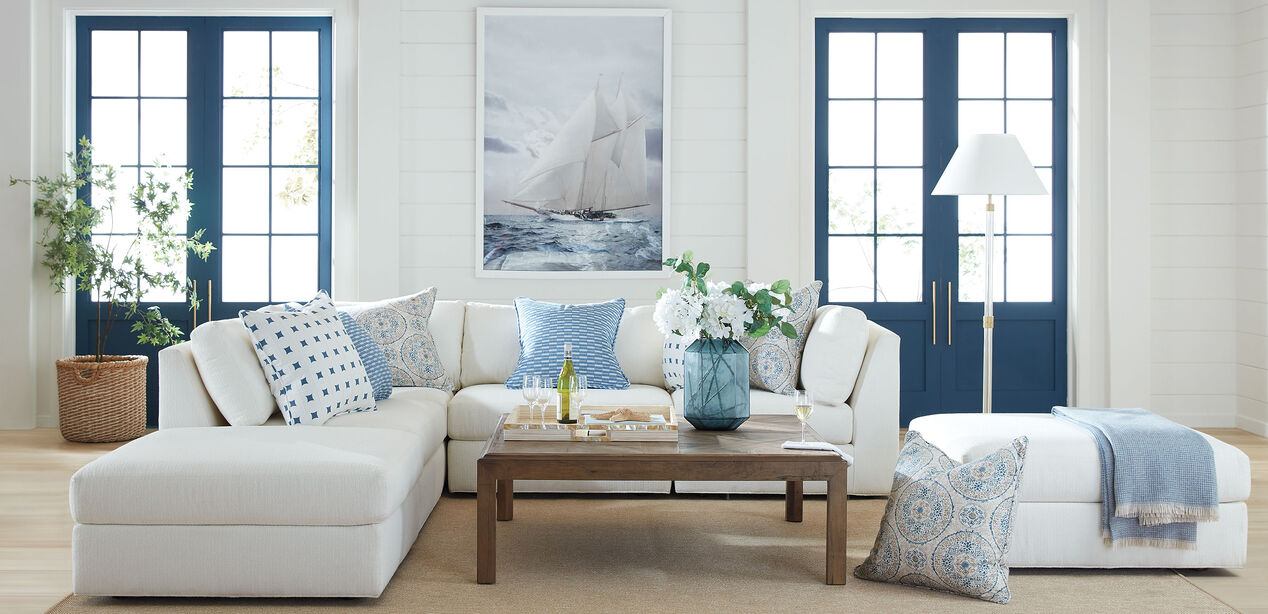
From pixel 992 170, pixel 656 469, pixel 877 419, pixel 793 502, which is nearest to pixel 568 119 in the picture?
pixel 992 170

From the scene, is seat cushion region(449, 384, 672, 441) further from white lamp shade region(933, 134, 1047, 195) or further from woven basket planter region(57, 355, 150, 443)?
woven basket planter region(57, 355, 150, 443)

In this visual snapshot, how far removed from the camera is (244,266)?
5.93 metres

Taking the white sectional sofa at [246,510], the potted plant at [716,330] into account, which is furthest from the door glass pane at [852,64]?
the white sectional sofa at [246,510]

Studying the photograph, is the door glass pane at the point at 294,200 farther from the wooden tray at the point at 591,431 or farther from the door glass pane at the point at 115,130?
the wooden tray at the point at 591,431

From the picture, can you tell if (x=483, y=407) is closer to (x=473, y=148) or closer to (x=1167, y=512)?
(x=473, y=148)

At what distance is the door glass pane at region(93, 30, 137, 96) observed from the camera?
19.2 ft

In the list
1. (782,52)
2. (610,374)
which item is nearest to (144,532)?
(610,374)

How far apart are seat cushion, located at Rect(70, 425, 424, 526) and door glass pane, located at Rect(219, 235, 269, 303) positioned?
295 cm

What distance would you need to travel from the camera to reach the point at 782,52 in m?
5.78

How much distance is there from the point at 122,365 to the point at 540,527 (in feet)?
9.31

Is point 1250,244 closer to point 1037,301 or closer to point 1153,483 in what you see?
point 1037,301

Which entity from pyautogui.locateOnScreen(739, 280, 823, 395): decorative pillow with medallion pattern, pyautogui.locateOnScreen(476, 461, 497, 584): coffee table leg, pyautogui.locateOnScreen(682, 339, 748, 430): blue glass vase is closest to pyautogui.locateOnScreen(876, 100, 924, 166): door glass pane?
pyautogui.locateOnScreen(739, 280, 823, 395): decorative pillow with medallion pattern

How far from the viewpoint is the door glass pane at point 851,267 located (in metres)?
5.98

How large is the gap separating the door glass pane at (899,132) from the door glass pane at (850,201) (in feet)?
0.51
